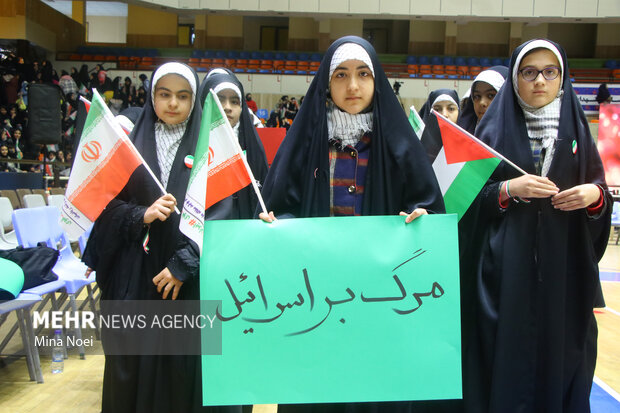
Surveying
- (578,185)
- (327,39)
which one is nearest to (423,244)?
(578,185)

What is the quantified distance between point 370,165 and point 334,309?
1.72ft

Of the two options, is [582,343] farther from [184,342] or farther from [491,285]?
[184,342]

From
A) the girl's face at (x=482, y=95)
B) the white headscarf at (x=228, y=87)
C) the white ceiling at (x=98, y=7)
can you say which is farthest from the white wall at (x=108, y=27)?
the girl's face at (x=482, y=95)

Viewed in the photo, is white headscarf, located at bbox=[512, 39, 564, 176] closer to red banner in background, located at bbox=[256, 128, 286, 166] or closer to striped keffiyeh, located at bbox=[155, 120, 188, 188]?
striped keffiyeh, located at bbox=[155, 120, 188, 188]

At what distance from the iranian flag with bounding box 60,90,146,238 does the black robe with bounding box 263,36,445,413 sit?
592 mm

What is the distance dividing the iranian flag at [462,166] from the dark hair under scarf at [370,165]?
0.29m

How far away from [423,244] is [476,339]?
675mm

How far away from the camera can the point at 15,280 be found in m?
2.92

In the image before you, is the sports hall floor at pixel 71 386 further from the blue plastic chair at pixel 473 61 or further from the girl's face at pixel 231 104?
the blue plastic chair at pixel 473 61

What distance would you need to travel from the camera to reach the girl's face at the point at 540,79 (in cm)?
192

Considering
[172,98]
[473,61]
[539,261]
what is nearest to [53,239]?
[172,98]

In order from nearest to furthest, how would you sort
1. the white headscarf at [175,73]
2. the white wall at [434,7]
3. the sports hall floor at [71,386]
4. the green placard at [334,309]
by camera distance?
1. the green placard at [334,309]
2. the white headscarf at [175,73]
3. the sports hall floor at [71,386]
4. the white wall at [434,7]

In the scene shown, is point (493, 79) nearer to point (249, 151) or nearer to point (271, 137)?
point (249, 151)

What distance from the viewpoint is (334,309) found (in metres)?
1.50
